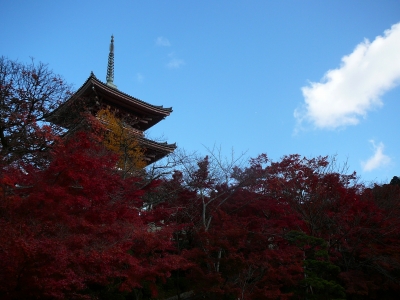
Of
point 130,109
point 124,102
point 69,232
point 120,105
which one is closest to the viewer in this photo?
point 69,232

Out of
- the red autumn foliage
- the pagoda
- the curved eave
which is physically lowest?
the red autumn foliage

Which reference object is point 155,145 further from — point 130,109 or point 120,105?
point 120,105

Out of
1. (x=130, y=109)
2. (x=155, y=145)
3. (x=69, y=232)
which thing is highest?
(x=130, y=109)

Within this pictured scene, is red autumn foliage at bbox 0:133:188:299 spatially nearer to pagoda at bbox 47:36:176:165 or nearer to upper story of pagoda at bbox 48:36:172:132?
pagoda at bbox 47:36:176:165

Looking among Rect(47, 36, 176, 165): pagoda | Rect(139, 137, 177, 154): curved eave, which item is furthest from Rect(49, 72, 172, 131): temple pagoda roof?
Rect(139, 137, 177, 154): curved eave

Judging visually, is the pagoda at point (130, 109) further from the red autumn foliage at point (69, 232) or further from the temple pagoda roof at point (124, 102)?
the red autumn foliage at point (69, 232)

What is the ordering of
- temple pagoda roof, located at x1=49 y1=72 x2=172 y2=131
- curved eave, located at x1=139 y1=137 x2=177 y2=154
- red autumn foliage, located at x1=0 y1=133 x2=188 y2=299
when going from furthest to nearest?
1. curved eave, located at x1=139 y1=137 x2=177 y2=154
2. temple pagoda roof, located at x1=49 y1=72 x2=172 y2=131
3. red autumn foliage, located at x1=0 y1=133 x2=188 y2=299

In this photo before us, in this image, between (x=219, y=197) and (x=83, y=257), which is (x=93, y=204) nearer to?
(x=83, y=257)

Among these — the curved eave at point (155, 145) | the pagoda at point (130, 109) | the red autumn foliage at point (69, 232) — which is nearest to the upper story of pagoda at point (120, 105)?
the pagoda at point (130, 109)

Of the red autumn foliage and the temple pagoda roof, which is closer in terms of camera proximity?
the red autumn foliage

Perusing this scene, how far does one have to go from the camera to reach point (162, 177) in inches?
619

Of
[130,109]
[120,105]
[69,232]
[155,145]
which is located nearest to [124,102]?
[120,105]

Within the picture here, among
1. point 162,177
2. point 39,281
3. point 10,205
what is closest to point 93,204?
point 10,205

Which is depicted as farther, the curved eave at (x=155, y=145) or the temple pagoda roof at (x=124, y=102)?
the curved eave at (x=155, y=145)
